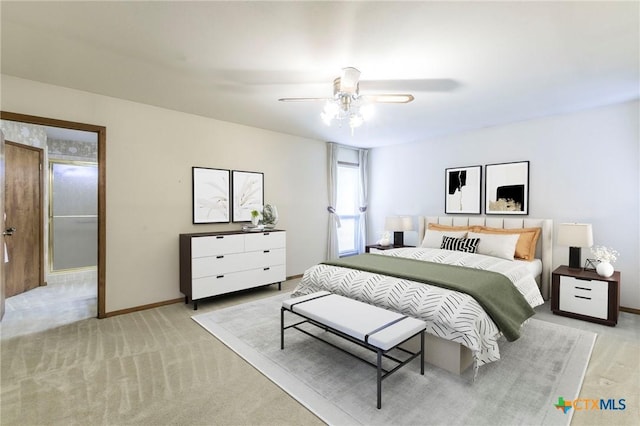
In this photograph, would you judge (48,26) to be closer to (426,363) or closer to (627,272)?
(426,363)

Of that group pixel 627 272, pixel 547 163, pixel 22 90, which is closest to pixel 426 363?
pixel 627 272

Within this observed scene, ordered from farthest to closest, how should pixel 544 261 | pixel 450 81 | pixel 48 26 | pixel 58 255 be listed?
1. pixel 58 255
2. pixel 544 261
3. pixel 450 81
4. pixel 48 26

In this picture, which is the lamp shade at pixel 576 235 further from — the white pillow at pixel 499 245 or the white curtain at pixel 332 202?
the white curtain at pixel 332 202

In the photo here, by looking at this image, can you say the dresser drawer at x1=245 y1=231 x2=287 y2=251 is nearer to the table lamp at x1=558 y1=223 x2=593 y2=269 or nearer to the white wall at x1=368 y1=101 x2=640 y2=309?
the white wall at x1=368 y1=101 x2=640 y2=309

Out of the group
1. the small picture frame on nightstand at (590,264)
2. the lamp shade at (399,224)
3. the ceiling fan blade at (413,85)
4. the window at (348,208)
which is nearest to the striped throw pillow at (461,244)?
the lamp shade at (399,224)

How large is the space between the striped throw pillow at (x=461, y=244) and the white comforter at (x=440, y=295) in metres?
0.26

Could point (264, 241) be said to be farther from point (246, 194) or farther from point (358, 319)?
point (358, 319)

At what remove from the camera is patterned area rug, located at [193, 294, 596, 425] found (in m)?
1.86

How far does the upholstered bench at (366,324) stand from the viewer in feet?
6.53

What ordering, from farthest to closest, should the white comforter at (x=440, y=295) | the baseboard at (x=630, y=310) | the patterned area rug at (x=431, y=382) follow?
the baseboard at (x=630, y=310)
the white comforter at (x=440, y=295)
the patterned area rug at (x=431, y=382)

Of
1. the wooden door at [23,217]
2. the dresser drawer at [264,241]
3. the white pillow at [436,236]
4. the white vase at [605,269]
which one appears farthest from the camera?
the white pillow at [436,236]

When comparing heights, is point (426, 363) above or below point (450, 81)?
below

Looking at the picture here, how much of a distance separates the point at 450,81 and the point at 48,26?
10.9 ft

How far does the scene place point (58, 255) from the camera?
5.43m
